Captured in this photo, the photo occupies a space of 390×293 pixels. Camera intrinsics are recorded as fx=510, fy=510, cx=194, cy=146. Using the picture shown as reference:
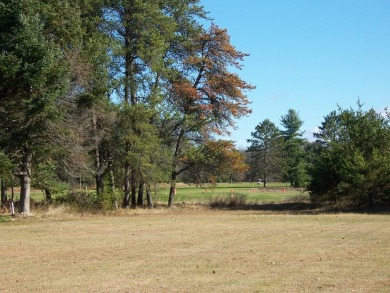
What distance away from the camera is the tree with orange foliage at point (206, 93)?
3991 centimetres

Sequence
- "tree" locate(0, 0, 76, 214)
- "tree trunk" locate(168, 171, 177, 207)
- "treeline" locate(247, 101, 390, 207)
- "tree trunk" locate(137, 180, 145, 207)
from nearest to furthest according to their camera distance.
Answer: "tree" locate(0, 0, 76, 214) < "treeline" locate(247, 101, 390, 207) < "tree trunk" locate(137, 180, 145, 207) < "tree trunk" locate(168, 171, 177, 207)

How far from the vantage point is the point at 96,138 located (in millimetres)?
33281

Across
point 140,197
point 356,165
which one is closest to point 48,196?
point 140,197

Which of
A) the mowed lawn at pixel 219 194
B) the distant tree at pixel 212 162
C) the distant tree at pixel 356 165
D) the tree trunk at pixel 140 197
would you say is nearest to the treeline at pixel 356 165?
the distant tree at pixel 356 165

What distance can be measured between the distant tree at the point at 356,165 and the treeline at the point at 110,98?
6.55 metres

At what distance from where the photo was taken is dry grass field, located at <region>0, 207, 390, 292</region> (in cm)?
993

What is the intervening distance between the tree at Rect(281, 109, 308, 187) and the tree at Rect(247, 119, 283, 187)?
1.67 meters

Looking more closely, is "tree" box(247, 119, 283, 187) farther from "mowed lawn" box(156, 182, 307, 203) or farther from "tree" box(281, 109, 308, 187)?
"mowed lawn" box(156, 182, 307, 203)

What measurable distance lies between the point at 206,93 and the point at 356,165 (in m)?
13.0

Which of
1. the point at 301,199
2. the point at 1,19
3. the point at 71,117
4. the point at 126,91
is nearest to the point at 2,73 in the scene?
the point at 1,19

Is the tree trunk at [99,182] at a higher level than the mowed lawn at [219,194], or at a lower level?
higher

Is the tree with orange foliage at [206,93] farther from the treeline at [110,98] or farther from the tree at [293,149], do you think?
the tree at [293,149]

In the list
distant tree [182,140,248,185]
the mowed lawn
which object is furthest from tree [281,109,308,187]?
distant tree [182,140,248,185]

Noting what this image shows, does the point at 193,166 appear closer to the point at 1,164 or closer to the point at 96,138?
the point at 96,138
